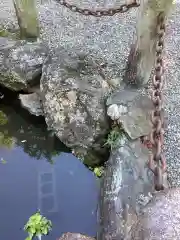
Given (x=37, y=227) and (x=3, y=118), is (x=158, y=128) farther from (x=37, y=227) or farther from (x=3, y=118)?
(x=3, y=118)

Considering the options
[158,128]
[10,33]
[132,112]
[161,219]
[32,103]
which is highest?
[161,219]

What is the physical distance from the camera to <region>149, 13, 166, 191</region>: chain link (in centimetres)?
161

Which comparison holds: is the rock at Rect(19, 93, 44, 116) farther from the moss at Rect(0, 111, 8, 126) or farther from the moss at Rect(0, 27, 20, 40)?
the moss at Rect(0, 27, 20, 40)

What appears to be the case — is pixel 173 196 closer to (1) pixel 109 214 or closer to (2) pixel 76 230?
(1) pixel 109 214

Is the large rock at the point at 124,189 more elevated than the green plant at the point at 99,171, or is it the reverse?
the large rock at the point at 124,189

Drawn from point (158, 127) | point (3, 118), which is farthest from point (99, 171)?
point (158, 127)

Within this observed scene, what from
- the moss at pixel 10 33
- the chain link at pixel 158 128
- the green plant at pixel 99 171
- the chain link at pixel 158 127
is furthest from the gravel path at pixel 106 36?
the chain link at pixel 158 128

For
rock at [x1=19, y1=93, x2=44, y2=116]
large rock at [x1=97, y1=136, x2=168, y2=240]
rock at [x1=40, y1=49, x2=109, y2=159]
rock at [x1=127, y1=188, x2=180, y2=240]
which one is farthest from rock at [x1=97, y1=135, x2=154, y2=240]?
rock at [x1=127, y1=188, x2=180, y2=240]

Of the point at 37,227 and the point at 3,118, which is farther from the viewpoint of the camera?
the point at 3,118

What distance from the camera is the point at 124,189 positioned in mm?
2914

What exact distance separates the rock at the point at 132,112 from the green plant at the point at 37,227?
965 mm

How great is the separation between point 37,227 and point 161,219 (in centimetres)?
229

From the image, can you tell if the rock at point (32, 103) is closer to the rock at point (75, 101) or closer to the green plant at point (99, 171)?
the rock at point (75, 101)

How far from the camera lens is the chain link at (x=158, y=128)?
1612 mm
